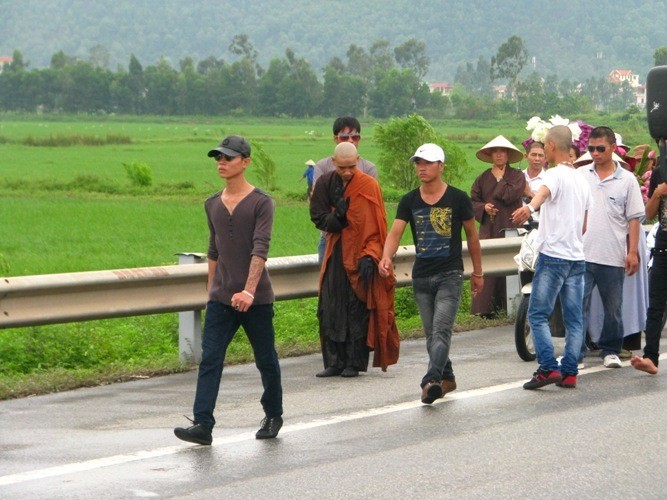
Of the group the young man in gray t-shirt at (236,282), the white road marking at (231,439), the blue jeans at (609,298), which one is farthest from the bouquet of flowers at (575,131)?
the young man in gray t-shirt at (236,282)

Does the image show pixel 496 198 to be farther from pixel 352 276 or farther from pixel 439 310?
pixel 439 310

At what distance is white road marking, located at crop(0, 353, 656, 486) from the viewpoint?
664cm

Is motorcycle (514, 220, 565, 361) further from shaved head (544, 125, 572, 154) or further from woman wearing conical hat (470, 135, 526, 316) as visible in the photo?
woman wearing conical hat (470, 135, 526, 316)

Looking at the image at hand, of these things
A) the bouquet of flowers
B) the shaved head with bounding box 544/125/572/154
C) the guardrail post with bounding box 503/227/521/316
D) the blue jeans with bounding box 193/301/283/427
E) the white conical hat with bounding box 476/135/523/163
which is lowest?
the guardrail post with bounding box 503/227/521/316

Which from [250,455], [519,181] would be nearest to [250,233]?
[250,455]

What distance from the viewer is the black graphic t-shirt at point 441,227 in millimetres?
8844

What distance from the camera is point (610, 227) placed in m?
10.2

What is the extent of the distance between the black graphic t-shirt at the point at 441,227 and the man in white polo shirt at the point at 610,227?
1664 millimetres

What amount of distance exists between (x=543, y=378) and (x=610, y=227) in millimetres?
1567

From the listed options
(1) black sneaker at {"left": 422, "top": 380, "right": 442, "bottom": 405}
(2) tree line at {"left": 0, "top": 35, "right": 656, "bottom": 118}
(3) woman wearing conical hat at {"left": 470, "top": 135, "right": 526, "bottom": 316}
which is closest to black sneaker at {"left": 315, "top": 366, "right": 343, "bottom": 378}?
(1) black sneaker at {"left": 422, "top": 380, "right": 442, "bottom": 405}

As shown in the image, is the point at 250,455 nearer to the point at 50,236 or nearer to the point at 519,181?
the point at 519,181

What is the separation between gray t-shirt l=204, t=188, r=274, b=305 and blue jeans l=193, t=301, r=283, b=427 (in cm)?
8

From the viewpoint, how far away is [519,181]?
43.6ft

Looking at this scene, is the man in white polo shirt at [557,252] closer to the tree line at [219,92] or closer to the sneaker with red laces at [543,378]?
the sneaker with red laces at [543,378]
